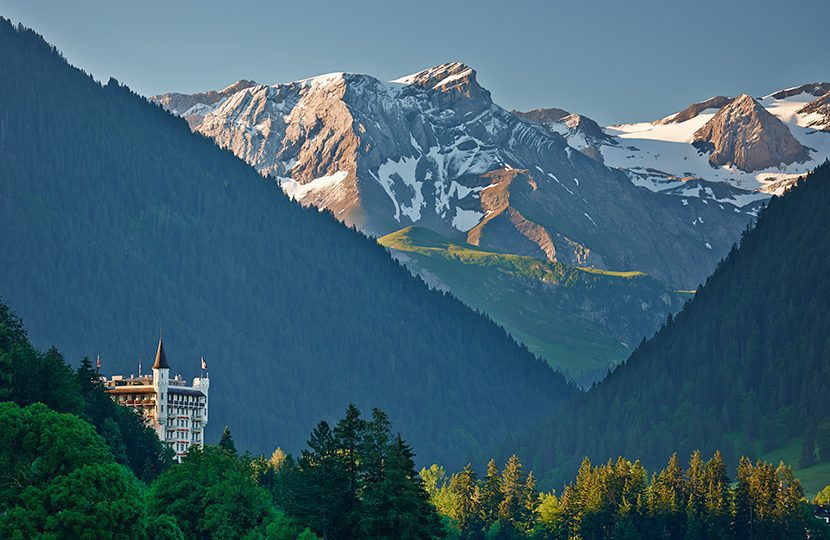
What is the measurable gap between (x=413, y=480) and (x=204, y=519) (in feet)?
62.3

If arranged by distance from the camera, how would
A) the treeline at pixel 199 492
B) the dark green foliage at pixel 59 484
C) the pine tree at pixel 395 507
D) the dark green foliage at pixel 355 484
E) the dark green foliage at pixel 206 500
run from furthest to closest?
the dark green foliage at pixel 206 500 < the dark green foliage at pixel 355 484 < the pine tree at pixel 395 507 < the treeline at pixel 199 492 < the dark green foliage at pixel 59 484

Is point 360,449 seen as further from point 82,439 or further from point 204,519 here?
point 82,439

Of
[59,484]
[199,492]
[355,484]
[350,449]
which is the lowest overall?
[59,484]

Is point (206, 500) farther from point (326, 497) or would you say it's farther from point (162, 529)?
point (162, 529)

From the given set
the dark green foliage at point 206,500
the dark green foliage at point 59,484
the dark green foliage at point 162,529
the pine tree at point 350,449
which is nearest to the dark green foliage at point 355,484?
the pine tree at point 350,449

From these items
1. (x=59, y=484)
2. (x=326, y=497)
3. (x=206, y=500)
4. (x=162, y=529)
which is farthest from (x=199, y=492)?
(x=59, y=484)

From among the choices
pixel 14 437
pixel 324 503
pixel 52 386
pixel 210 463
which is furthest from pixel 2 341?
pixel 14 437

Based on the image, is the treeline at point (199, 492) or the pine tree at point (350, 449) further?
the pine tree at point (350, 449)

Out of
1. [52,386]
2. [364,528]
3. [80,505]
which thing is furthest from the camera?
[52,386]

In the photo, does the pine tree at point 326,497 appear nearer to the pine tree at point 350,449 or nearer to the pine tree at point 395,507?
the pine tree at point 350,449

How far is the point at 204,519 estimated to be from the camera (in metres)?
157

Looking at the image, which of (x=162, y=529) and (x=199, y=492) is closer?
(x=162, y=529)

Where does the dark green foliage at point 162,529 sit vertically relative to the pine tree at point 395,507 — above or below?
below

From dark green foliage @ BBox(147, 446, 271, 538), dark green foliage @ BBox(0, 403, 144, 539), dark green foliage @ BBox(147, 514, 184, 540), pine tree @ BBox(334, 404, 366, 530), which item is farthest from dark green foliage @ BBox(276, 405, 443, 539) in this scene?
dark green foliage @ BBox(0, 403, 144, 539)
